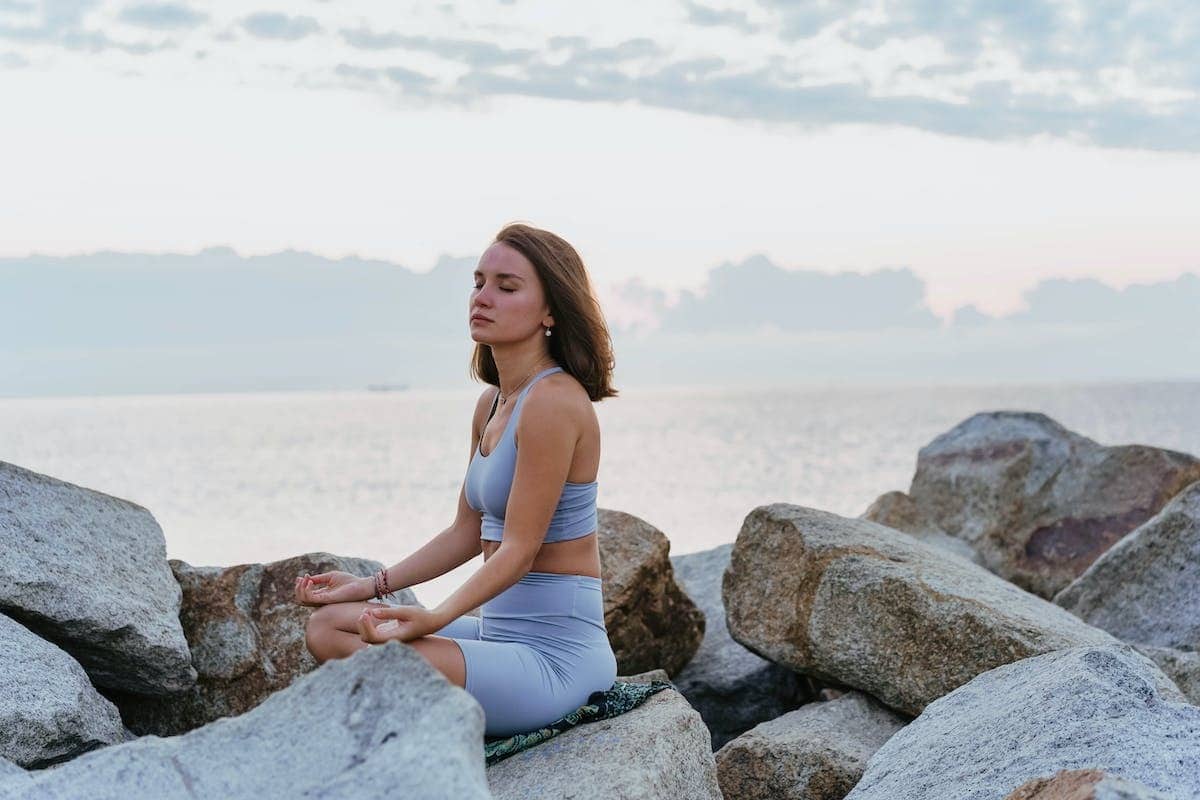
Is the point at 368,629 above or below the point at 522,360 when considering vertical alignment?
below

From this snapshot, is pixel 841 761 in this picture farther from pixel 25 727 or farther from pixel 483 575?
pixel 25 727

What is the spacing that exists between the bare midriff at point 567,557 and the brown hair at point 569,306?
2.07ft

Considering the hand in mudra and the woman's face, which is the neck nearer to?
the woman's face

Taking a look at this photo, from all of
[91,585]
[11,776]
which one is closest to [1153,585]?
[91,585]

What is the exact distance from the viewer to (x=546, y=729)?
4738 mm

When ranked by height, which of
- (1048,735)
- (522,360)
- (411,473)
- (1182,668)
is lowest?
(411,473)

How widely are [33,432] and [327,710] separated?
388 ft

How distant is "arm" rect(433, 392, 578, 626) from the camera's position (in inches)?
183

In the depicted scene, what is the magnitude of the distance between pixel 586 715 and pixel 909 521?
746 cm

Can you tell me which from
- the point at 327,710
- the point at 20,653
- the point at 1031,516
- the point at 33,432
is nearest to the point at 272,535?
the point at 1031,516

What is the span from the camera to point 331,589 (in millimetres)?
5047

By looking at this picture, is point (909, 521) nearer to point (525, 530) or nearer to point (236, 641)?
point (236, 641)

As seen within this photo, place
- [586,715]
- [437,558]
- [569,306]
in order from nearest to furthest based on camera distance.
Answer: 1. [586,715]
2. [569,306]
3. [437,558]

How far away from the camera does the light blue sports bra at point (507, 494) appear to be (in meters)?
4.96
